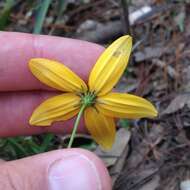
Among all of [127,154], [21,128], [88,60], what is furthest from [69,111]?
[127,154]

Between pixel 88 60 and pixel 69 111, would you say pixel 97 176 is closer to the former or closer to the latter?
pixel 69 111

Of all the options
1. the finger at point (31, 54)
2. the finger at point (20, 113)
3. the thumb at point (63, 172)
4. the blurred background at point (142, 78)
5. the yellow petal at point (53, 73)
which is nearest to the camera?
the thumb at point (63, 172)

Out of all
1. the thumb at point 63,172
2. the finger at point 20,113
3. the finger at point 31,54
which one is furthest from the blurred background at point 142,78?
the thumb at point 63,172

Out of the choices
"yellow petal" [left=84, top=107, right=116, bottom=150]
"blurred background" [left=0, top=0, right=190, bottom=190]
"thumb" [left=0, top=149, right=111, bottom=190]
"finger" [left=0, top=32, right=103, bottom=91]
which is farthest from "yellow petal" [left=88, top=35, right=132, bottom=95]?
"blurred background" [left=0, top=0, right=190, bottom=190]

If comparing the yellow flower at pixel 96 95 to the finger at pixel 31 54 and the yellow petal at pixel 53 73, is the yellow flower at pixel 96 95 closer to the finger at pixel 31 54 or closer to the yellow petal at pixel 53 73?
the yellow petal at pixel 53 73

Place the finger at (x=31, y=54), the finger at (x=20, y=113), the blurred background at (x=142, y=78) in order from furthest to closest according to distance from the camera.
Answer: the blurred background at (x=142, y=78), the finger at (x=20, y=113), the finger at (x=31, y=54)

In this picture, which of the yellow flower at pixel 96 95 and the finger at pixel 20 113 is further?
the finger at pixel 20 113

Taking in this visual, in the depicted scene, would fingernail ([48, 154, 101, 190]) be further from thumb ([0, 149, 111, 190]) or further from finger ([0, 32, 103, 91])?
finger ([0, 32, 103, 91])
